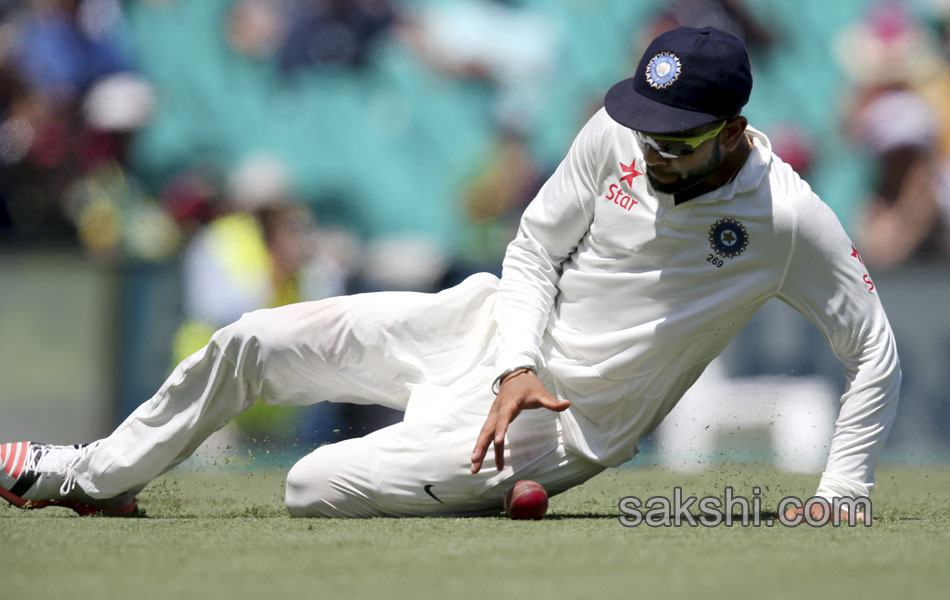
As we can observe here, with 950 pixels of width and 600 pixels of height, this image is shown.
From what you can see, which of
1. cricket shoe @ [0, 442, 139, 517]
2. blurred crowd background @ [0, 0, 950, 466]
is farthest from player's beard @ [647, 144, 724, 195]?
blurred crowd background @ [0, 0, 950, 466]

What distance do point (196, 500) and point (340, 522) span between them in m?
1.10

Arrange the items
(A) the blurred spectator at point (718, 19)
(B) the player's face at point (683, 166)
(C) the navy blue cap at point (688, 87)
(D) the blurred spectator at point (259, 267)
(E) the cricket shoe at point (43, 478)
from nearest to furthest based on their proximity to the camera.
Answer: (C) the navy blue cap at point (688, 87)
(B) the player's face at point (683, 166)
(E) the cricket shoe at point (43, 478)
(D) the blurred spectator at point (259, 267)
(A) the blurred spectator at point (718, 19)

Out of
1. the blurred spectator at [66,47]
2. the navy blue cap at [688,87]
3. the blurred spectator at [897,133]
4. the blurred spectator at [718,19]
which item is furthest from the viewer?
the blurred spectator at [718,19]

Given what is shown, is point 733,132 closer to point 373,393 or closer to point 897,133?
point 373,393

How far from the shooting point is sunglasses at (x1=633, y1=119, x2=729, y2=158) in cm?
340

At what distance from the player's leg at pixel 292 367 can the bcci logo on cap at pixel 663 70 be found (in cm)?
92

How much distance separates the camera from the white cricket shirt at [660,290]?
141 inches

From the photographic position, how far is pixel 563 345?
3.82 m

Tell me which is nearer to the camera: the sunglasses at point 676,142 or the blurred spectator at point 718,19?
the sunglasses at point 676,142

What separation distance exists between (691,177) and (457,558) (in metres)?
1.29

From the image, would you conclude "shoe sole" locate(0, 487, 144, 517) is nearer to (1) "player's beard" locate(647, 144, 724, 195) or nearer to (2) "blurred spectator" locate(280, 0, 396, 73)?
(1) "player's beard" locate(647, 144, 724, 195)

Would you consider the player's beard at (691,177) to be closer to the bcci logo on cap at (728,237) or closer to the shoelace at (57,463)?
the bcci logo on cap at (728,237)

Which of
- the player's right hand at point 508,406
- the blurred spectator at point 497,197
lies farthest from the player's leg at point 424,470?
the blurred spectator at point 497,197

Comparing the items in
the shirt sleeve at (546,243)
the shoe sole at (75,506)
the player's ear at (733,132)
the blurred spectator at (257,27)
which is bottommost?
the shoe sole at (75,506)
